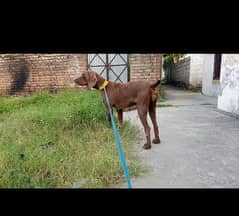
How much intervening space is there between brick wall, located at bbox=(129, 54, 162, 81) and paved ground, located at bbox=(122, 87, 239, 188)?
235 cm

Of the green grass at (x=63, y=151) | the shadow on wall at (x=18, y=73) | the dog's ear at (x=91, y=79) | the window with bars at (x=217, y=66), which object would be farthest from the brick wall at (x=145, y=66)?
the shadow on wall at (x=18, y=73)

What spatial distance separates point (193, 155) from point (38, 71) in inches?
248

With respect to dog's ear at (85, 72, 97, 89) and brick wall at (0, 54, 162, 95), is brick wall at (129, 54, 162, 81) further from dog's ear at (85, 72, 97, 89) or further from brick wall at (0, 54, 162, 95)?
dog's ear at (85, 72, 97, 89)

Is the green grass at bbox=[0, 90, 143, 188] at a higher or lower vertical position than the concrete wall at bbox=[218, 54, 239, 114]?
lower

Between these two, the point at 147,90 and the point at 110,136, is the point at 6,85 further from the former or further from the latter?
the point at 147,90

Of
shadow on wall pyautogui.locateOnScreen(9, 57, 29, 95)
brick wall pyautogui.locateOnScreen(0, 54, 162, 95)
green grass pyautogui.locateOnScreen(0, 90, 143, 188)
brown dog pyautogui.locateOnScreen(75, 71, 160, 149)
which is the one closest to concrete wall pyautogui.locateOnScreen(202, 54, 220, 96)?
brick wall pyautogui.locateOnScreen(0, 54, 162, 95)

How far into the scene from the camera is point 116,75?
6504 millimetres

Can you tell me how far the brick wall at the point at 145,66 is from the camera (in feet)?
19.4

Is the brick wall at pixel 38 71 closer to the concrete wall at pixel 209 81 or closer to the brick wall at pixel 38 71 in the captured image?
the brick wall at pixel 38 71

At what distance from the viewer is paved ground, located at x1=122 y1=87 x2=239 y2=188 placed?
179 cm

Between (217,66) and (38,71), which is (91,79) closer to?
(38,71)
